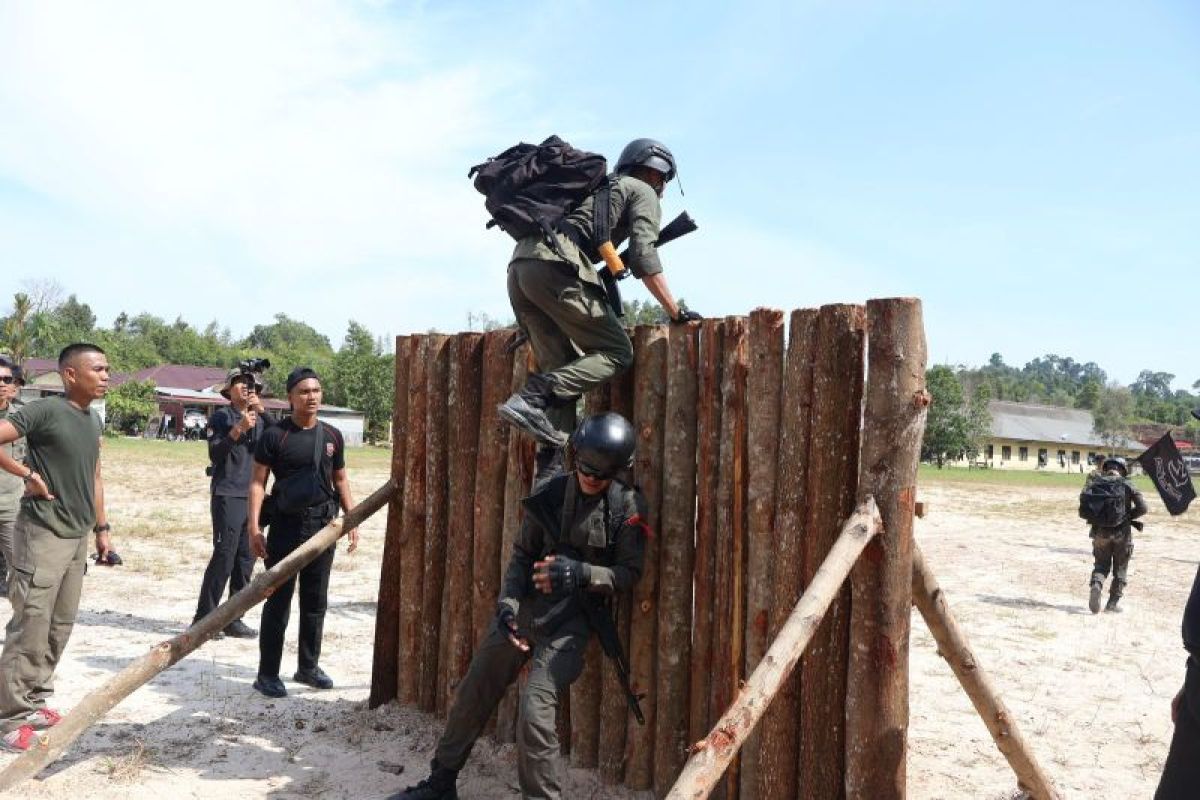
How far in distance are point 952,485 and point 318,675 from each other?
3983 cm

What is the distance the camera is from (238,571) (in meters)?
9.30

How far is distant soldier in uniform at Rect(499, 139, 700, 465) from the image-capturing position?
5.16m

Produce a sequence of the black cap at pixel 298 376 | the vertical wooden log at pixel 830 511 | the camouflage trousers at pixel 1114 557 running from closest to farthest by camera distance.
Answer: the vertical wooden log at pixel 830 511
the black cap at pixel 298 376
the camouflage trousers at pixel 1114 557

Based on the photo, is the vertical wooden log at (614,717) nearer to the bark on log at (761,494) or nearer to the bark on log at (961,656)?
the bark on log at (761,494)

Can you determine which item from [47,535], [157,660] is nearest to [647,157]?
[157,660]

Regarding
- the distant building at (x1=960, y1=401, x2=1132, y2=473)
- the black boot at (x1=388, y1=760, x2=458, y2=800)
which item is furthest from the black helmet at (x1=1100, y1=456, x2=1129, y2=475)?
the distant building at (x1=960, y1=401, x2=1132, y2=473)

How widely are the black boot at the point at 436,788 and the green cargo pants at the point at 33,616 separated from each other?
109 inches

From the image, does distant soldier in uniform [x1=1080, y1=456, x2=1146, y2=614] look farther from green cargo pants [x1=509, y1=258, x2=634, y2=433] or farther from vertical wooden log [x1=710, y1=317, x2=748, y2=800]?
green cargo pants [x1=509, y1=258, x2=634, y2=433]

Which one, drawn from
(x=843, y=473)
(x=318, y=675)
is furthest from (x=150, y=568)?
(x=843, y=473)

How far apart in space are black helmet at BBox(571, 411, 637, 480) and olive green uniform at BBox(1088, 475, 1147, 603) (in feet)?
33.0

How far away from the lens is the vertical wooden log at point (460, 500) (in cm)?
639

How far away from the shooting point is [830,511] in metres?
4.48

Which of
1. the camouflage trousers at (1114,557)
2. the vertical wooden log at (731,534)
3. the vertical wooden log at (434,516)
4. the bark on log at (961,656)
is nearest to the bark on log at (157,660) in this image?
the vertical wooden log at (434,516)

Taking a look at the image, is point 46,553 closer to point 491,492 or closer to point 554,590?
point 491,492
